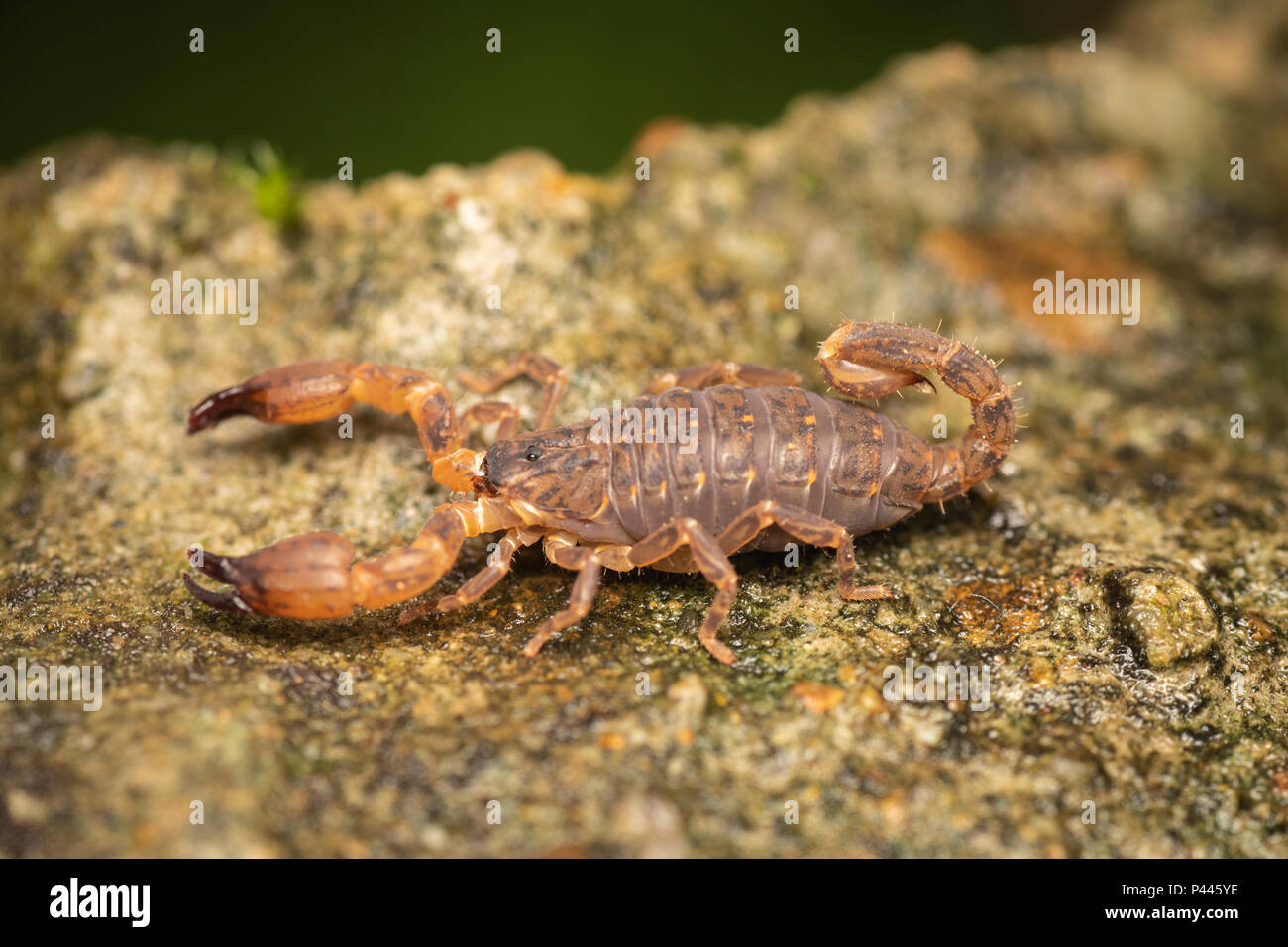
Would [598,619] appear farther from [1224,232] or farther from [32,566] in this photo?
[1224,232]

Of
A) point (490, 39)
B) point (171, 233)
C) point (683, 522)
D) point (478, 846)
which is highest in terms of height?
point (490, 39)

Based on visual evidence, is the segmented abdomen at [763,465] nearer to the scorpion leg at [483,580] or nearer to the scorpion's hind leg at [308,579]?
the scorpion leg at [483,580]

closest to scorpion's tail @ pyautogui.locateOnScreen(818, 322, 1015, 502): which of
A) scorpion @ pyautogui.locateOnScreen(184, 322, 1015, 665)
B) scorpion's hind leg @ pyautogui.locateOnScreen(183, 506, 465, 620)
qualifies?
scorpion @ pyautogui.locateOnScreen(184, 322, 1015, 665)

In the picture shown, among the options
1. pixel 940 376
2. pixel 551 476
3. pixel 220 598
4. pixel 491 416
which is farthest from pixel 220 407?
pixel 940 376

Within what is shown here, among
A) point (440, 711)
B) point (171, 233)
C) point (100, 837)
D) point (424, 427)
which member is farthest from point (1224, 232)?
point (100, 837)

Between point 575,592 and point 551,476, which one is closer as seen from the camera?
point 575,592

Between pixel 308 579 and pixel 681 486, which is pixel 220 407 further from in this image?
pixel 681 486

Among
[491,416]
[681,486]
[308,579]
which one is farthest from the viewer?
[491,416]

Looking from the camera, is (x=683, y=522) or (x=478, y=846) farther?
(x=683, y=522)
